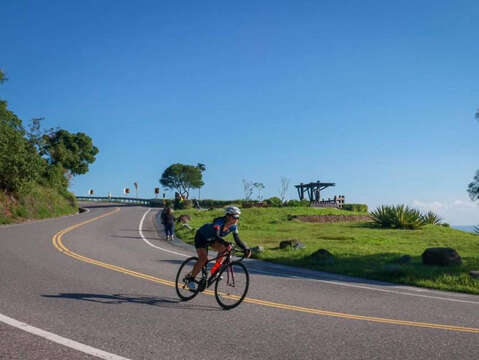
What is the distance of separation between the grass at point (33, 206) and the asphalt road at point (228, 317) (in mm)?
22317

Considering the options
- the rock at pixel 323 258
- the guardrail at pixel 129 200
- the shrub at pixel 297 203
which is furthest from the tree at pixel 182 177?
the rock at pixel 323 258

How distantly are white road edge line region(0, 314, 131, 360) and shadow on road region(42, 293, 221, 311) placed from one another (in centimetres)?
160

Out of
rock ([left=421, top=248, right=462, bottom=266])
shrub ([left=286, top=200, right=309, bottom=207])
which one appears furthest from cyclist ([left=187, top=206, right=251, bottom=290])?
shrub ([left=286, top=200, right=309, bottom=207])

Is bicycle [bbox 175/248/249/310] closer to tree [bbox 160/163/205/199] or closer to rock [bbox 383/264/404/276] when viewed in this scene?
rock [bbox 383/264/404/276]

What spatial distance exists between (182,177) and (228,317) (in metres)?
110

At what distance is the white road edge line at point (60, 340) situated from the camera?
4902 millimetres

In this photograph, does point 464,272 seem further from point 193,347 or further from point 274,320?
point 193,347

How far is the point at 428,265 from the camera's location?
13078 mm

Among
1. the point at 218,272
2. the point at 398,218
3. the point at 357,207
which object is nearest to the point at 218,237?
the point at 218,272

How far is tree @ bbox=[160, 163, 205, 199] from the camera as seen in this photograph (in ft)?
377

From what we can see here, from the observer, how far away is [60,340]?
17.8 ft

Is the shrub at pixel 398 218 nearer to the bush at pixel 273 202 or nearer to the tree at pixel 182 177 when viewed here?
the bush at pixel 273 202

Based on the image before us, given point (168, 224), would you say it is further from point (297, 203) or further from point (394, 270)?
point (297, 203)

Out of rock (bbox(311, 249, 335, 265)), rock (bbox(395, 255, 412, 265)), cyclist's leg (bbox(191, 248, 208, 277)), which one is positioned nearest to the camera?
cyclist's leg (bbox(191, 248, 208, 277))
